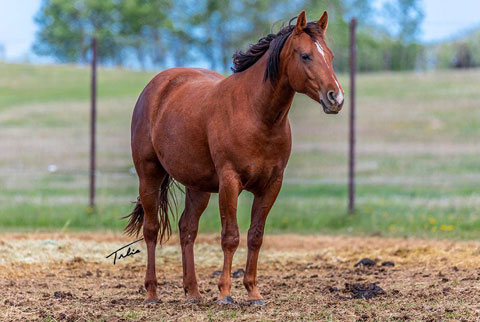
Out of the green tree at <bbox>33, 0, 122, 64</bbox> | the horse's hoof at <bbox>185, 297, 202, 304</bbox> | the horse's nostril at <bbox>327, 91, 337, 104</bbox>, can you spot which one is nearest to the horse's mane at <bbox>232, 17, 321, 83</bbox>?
the horse's nostril at <bbox>327, 91, 337, 104</bbox>

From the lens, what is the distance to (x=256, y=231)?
19.0ft

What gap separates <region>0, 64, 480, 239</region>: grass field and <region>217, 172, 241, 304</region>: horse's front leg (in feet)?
17.6

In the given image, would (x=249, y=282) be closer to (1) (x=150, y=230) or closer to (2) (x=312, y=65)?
(1) (x=150, y=230)

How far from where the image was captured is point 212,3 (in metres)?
40.2

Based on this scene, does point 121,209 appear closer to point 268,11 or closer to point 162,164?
point 162,164

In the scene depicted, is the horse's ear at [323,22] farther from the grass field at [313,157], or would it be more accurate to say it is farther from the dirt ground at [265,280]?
the grass field at [313,157]

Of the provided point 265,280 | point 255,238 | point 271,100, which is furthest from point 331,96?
point 265,280

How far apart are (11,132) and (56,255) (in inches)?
575

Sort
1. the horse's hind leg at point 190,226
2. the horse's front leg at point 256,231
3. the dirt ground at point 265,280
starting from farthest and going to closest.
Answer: the horse's hind leg at point 190,226 → the horse's front leg at point 256,231 → the dirt ground at point 265,280

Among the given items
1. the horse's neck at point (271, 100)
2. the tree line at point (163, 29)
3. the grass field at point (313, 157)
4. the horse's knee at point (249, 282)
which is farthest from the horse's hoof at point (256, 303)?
the tree line at point (163, 29)

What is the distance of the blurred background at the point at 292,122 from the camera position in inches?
476

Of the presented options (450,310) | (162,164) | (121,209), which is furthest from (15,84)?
(450,310)

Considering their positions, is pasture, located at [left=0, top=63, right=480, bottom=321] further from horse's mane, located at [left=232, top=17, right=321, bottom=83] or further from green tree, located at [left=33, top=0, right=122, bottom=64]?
green tree, located at [left=33, top=0, right=122, bottom=64]

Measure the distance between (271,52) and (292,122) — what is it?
10966mm
